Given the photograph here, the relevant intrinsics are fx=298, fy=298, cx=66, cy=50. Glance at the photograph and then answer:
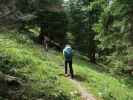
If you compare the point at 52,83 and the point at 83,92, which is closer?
the point at 52,83

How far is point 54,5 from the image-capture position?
30453 mm

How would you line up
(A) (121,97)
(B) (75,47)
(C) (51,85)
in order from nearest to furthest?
(C) (51,85)
(A) (121,97)
(B) (75,47)

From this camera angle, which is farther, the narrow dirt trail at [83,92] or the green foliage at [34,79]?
the narrow dirt trail at [83,92]

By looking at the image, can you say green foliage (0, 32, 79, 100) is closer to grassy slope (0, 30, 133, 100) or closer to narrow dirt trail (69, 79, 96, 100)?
grassy slope (0, 30, 133, 100)

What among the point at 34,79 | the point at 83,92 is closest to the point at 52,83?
the point at 34,79

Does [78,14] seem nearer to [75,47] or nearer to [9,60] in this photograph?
[75,47]

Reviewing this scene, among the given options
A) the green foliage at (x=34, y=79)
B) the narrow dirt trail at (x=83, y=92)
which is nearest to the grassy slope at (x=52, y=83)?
the green foliage at (x=34, y=79)

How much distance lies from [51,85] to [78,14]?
25776 millimetres

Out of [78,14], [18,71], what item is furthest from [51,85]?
[78,14]

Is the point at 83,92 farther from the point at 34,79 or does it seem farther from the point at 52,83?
the point at 34,79

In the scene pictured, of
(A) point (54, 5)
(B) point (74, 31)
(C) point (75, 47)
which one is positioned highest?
(A) point (54, 5)

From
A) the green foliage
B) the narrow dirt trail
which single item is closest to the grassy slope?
the green foliage

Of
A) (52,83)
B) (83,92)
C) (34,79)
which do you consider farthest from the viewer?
(83,92)

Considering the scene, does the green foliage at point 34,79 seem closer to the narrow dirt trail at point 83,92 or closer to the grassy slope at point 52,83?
the grassy slope at point 52,83
